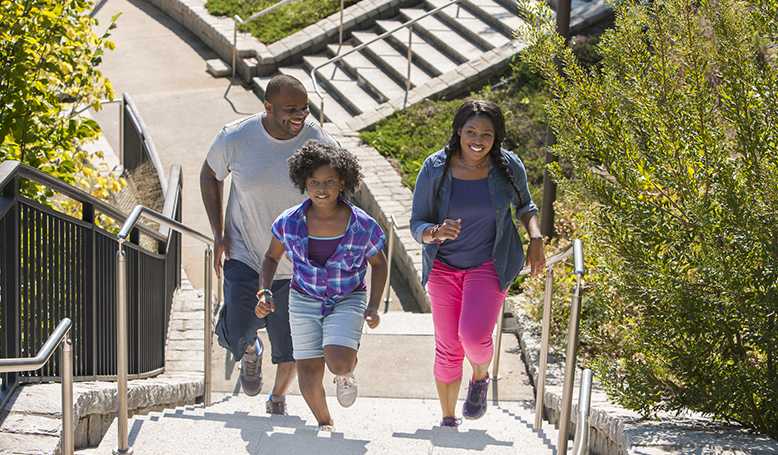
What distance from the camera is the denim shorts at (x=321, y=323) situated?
18.5 ft

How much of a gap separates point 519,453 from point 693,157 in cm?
155

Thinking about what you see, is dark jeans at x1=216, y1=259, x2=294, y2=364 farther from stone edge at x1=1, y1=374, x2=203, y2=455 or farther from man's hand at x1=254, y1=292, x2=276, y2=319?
stone edge at x1=1, y1=374, x2=203, y2=455

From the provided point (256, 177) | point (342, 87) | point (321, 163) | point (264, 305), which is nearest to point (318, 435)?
point (264, 305)

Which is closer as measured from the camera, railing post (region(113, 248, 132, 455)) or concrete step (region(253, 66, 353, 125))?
railing post (region(113, 248, 132, 455))

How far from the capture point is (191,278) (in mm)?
10930

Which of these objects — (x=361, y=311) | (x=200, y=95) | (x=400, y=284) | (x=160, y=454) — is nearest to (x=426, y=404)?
(x=361, y=311)

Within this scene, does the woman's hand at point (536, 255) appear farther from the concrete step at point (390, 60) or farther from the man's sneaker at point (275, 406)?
the concrete step at point (390, 60)

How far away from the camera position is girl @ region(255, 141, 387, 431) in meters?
5.63

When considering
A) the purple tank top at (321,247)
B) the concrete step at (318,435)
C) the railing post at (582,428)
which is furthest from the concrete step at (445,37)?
the railing post at (582,428)

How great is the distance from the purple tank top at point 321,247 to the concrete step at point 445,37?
9007 mm

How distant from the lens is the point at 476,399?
247 inches

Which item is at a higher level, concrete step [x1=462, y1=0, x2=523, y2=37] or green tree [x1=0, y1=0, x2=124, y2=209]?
concrete step [x1=462, y1=0, x2=523, y2=37]

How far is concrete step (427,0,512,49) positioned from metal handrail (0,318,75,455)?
10.8 m

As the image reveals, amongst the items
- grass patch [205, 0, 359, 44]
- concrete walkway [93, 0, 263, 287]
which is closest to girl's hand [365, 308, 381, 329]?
concrete walkway [93, 0, 263, 287]
